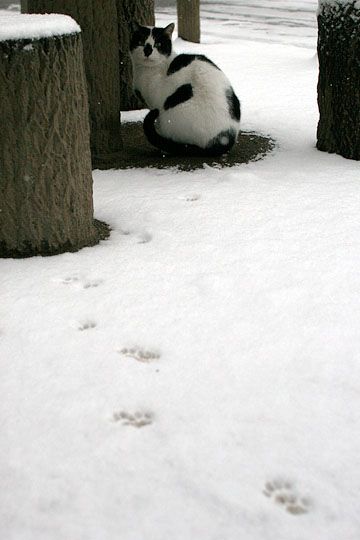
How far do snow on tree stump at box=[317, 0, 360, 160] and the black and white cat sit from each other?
536 millimetres

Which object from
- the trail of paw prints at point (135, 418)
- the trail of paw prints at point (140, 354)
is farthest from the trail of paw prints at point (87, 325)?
the trail of paw prints at point (135, 418)

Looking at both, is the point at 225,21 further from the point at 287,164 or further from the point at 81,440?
the point at 81,440

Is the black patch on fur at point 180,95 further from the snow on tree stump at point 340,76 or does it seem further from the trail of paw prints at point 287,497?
the trail of paw prints at point 287,497

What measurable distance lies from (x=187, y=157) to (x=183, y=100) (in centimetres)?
34

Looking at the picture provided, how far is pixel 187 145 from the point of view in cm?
432

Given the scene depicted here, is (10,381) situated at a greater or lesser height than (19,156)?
lesser

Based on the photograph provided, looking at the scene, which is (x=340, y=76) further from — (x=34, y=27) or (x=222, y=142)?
(x=34, y=27)

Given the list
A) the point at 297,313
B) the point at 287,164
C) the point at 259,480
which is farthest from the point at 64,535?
the point at 287,164

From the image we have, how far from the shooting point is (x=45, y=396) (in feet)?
6.70

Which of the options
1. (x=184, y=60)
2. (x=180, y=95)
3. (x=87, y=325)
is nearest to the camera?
(x=87, y=325)

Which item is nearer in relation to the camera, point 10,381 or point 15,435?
point 15,435

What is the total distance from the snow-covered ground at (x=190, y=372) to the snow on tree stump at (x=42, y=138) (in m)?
0.14

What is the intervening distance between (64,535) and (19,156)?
65.4 inches

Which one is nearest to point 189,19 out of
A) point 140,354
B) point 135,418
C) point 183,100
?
point 183,100
